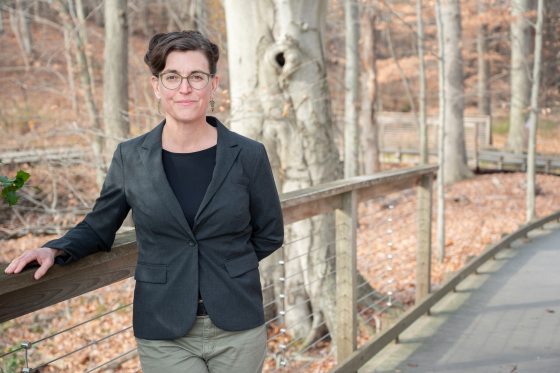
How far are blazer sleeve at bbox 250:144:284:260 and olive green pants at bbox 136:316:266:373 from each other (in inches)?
13.0

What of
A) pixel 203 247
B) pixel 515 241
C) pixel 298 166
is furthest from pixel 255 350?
pixel 515 241

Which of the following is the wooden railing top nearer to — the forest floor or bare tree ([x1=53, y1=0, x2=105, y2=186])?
the forest floor

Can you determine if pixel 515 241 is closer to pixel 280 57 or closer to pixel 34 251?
pixel 280 57

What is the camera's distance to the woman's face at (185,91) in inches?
92.3

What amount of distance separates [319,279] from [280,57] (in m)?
2.17

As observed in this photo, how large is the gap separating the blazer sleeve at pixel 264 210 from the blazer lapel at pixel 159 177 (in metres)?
0.29

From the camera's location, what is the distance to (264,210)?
2.55 m

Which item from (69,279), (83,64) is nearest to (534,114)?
(83,64)

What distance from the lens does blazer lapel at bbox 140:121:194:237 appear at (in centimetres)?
234

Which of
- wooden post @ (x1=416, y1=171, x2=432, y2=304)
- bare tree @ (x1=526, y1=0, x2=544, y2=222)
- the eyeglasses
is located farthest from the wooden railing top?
bare tree @ (x1=526, y1=0, x2=544, y2=222)

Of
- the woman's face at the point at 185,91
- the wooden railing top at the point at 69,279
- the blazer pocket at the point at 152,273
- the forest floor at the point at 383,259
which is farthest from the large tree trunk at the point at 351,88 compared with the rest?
the blazer pocket at the point at 152,273

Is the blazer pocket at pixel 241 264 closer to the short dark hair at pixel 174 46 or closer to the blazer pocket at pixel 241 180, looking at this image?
the blazer pocket at pixel 241 180

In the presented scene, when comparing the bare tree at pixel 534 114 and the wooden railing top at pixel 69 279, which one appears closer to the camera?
the wooden railing top at pixel 69 279

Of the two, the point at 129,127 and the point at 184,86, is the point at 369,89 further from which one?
the point at 184,86
